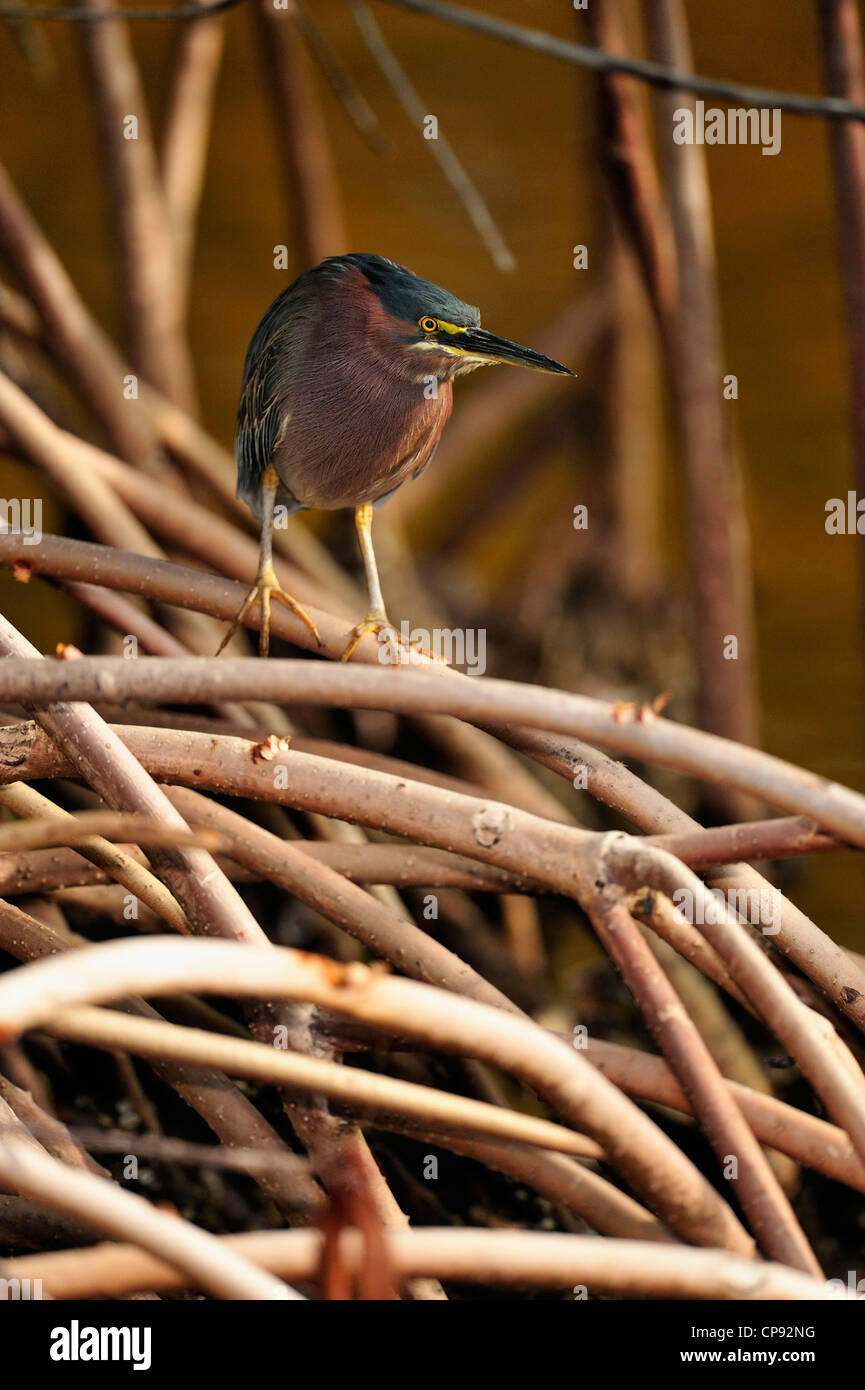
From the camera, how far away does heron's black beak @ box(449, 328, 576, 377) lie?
47.7 inches

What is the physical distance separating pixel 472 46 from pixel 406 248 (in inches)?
28.6

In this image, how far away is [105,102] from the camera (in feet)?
8.72

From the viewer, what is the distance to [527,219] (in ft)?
14.5

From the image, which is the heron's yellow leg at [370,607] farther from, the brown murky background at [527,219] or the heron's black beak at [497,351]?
the brown murky background at [527,219]

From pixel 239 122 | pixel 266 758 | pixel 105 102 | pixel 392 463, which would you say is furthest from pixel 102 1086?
pixel 239 122
